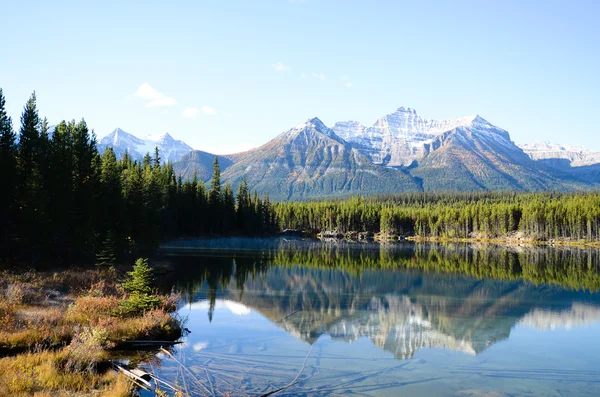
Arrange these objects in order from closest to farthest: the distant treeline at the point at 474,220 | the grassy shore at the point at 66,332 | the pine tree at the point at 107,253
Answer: the grassy shore at the point at 66,332, the pine tree at the point at 107,253, the distant treeline at the point at 474,220

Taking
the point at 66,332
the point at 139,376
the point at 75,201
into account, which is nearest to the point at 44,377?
the point at 139,376

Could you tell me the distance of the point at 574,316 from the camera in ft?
106

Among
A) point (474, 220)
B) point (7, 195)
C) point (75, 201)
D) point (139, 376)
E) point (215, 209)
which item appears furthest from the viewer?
point (474, 220)

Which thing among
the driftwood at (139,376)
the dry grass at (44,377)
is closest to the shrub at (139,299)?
the dry grass at (44,377)

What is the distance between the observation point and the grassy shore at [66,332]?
12852mm

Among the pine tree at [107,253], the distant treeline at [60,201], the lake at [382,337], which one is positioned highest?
the distant treeline at [60,201]

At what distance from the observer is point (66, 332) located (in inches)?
709

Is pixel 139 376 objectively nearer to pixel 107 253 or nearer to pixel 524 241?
pixel 107 253

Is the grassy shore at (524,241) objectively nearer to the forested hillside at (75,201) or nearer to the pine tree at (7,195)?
the forested hillside at (75,201)

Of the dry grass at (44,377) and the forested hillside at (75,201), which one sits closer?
the dry grass at (44,377)

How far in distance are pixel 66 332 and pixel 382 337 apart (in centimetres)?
1539

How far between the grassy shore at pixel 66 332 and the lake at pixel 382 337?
2.19m

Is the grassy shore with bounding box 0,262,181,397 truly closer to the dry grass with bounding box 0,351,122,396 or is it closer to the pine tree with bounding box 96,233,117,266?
the dry grass with bounding box 0,351,122,396

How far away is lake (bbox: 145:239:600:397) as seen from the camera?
16.8 meters
